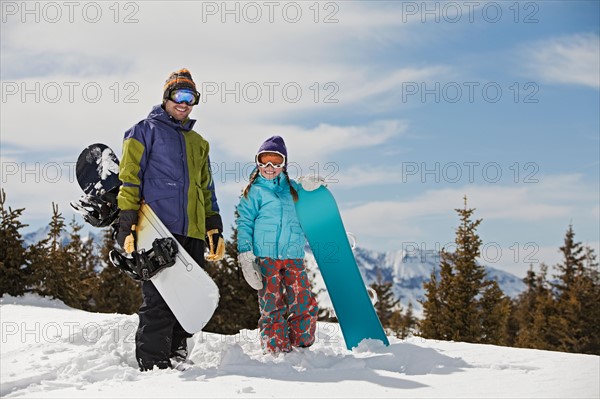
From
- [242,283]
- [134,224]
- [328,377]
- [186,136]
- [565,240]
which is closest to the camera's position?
[328,377]

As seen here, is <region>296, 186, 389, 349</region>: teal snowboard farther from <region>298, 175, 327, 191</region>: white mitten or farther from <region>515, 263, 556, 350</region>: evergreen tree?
<region>515, 263, 556, 350</region>: evergreen tree

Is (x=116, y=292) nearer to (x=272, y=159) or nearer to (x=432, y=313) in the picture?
(x=432, y=313)

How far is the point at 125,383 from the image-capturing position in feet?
13.3

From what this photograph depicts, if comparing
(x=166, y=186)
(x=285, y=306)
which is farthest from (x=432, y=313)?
(x=166, y=186)

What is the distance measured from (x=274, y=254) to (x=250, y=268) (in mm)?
274

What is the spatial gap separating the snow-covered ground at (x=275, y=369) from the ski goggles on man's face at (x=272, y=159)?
173 centimetres

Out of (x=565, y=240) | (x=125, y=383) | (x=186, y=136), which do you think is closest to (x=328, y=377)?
(x=125, y=383)

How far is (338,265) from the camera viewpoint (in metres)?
6.23

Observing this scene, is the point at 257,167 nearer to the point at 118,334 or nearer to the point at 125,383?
the point at 118,334

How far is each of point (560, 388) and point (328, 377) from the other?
5.30 feet

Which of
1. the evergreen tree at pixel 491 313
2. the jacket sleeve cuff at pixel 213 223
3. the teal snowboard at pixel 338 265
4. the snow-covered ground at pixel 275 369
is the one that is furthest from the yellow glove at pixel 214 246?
the evergreen tree at pixel 491 313

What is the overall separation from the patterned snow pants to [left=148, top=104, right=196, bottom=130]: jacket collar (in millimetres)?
1428

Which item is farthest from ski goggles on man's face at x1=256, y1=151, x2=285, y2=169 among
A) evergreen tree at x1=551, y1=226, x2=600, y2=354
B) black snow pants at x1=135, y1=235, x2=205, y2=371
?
evergreen tree at x1=551, y1=226, x2=600, y2=354

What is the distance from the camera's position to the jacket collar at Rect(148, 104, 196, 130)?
4.95m
